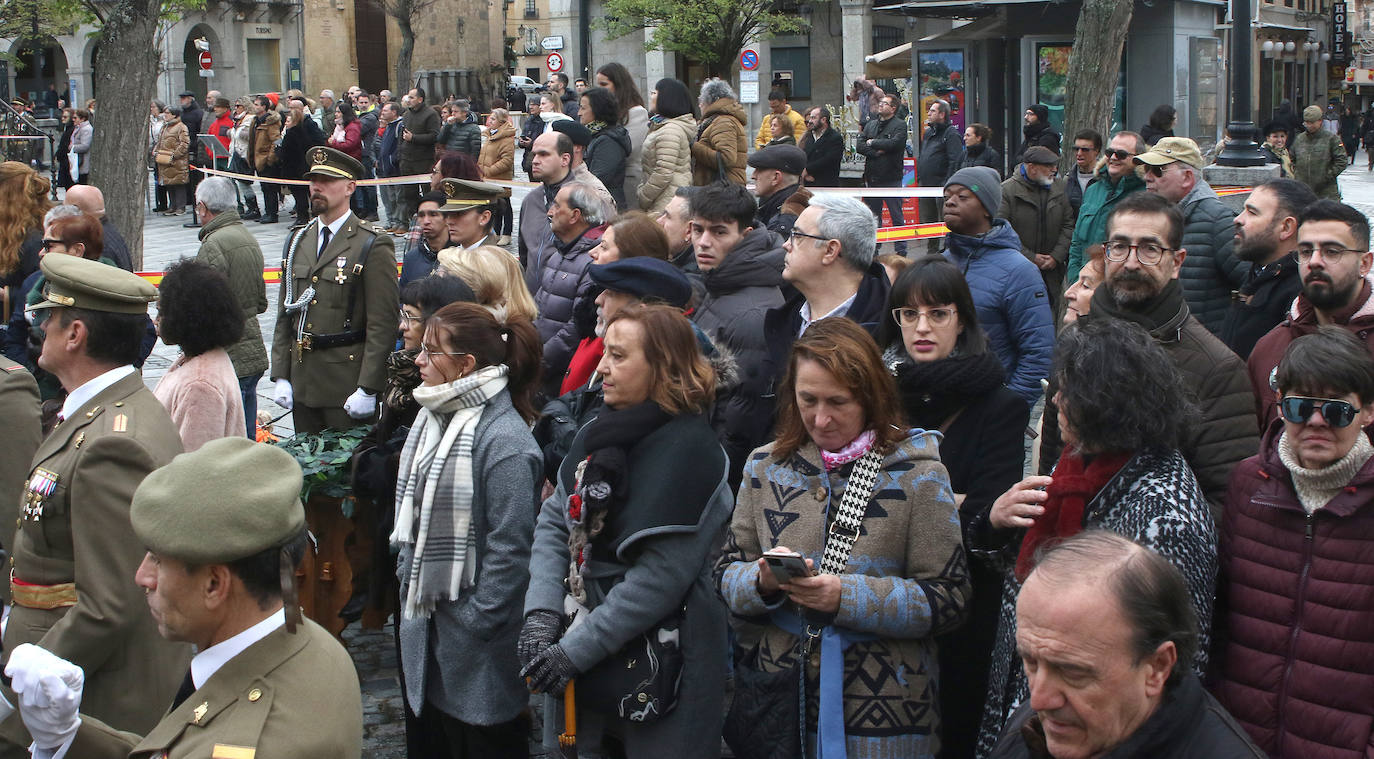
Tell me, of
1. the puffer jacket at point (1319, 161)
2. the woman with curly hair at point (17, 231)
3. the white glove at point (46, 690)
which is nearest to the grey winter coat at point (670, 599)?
the white glove at point (46, 690)

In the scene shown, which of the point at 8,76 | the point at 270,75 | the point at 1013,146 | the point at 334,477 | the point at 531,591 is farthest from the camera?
the point at 270,75

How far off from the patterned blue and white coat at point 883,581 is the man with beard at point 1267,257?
2625mm


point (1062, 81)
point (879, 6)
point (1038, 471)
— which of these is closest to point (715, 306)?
point (1038, 471)

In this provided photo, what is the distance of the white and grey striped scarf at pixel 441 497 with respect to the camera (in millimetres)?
4375

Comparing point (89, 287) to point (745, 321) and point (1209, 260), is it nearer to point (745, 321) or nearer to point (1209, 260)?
point (745, 321)

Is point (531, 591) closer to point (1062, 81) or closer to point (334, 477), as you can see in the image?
point (334, 477)

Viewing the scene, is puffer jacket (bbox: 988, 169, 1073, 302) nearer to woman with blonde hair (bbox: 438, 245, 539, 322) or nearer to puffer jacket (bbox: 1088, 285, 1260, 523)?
woman with blonde hair (bbox: 438, 245, 539, 322)

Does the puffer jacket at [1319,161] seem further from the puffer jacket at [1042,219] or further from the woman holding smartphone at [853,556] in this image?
the woman holding smartphone at [853,556]

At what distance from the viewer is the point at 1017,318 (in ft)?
19.4

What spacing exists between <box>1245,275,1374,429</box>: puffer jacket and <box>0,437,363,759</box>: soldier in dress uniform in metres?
3.34

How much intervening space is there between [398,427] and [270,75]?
49.5 m

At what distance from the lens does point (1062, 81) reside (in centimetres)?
1869

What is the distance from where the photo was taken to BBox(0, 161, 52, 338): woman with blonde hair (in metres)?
7.73

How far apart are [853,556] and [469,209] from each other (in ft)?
14.3
